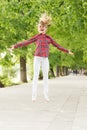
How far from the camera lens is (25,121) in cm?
767

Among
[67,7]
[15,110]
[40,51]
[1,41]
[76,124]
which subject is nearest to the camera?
[76,124]

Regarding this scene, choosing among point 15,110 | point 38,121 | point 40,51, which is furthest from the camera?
point 40,51

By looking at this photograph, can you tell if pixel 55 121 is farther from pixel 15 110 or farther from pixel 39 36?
pixel 39 36

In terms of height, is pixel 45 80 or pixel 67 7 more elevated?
pixel 67 7

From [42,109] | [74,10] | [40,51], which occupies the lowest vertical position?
[42,109]

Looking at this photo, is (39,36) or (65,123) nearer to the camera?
(65,123)

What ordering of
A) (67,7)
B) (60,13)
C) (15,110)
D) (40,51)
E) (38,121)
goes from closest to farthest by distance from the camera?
(38,121) < (15,110) < (40,51) < (67,7) < (60,13)

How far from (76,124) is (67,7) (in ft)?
29.2

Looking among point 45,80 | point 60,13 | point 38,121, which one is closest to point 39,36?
point 45,80

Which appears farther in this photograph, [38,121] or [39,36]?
[39,36]

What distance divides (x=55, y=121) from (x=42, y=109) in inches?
82.8

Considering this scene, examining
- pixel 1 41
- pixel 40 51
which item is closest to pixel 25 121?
pixel 40 51

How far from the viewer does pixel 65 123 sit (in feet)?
24.3

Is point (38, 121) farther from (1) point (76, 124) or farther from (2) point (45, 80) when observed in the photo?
(2) point (45, 80)
